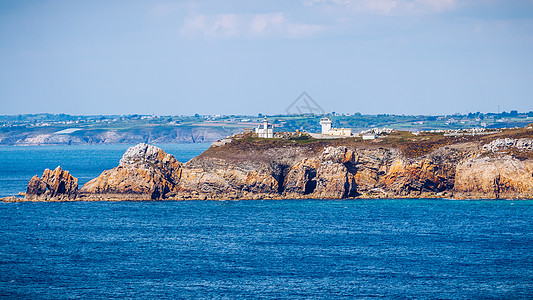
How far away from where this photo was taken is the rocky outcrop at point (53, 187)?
269 ft

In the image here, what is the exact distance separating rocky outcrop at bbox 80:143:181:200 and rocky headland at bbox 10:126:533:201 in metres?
0.11

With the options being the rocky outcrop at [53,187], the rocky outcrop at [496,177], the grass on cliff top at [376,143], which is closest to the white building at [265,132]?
the grass on cliff top at [376,143]

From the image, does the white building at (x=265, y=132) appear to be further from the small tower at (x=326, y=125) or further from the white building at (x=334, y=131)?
the white building at (x=334, y=131)

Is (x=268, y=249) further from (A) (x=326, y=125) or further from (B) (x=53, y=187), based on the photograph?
(A) (x=326, y=125)

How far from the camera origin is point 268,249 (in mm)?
56812

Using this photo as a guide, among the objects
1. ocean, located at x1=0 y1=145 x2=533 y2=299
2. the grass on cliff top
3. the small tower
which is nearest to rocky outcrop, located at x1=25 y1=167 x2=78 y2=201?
ocean, located at x1=0 y1=145 x2=533 y2=299

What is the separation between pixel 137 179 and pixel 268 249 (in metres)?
30.2

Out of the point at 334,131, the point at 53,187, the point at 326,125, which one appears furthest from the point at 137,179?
the point at 326,125

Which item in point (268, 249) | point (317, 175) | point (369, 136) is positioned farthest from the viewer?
point (369, 136)

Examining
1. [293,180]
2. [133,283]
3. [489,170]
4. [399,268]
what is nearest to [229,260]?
[133,283]

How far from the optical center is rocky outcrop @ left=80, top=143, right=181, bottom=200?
82.3m

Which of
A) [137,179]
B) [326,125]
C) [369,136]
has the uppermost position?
[326,125]

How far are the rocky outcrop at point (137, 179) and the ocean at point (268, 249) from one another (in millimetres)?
3270

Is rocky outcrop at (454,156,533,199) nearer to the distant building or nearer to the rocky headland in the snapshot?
the rocky headland
